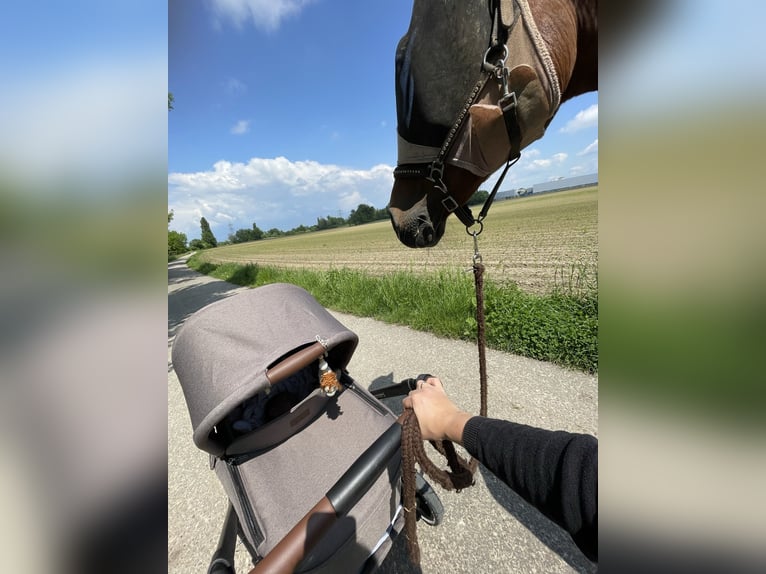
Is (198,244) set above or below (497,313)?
above

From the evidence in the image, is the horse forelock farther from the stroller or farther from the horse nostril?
the stroller

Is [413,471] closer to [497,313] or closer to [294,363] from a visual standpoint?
[294,363]

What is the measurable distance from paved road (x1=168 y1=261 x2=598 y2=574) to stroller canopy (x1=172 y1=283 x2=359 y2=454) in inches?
40.8

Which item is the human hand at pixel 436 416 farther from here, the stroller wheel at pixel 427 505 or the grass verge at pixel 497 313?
the grass verge at pixel 497 313

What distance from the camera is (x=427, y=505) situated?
201 cm

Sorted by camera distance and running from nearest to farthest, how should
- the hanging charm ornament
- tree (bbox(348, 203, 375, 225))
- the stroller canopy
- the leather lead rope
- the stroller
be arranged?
the leather lead rope
the stroller
the stroller canopy
the hanging charm ornament
tree (bbox(348, 203, 375, 225))

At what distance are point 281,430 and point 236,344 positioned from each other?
2.46ft

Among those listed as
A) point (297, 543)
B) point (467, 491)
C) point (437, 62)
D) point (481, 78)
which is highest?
point (437, 62)

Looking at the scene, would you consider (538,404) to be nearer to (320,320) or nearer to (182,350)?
(320,320)

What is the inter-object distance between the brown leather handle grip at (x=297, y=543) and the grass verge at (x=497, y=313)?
333 centimetres

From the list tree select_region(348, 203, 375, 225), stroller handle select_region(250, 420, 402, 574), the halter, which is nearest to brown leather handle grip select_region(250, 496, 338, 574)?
stroller handle select_region(250, 420, 402, 574)

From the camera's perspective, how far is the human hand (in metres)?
1.23

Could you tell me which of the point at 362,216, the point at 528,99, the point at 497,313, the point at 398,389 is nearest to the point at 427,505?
the point at 398,389
